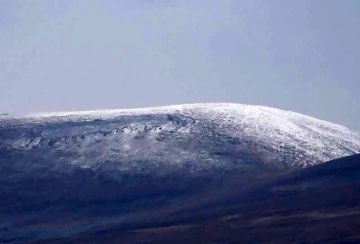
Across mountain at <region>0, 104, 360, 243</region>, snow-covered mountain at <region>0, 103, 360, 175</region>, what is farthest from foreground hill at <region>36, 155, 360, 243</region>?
snow-covered mountain at <region>0, 103, 360, 175</region>

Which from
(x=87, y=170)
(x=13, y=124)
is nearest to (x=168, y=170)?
(x=87, y=170)

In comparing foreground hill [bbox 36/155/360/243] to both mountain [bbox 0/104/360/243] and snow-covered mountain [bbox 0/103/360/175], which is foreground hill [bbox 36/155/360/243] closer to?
mountain [bbox 0/104/360/243]

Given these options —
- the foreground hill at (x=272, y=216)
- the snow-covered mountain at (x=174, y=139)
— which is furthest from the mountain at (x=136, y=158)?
the foreground hill at (x=272, y=216)

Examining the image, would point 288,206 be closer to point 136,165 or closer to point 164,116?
point 136,165

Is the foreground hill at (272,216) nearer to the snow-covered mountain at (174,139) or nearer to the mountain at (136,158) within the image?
the mountain at (136,158)

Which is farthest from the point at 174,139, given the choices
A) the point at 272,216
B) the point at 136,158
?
the point at 272,216

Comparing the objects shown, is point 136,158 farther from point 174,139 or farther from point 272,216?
point 272,216
